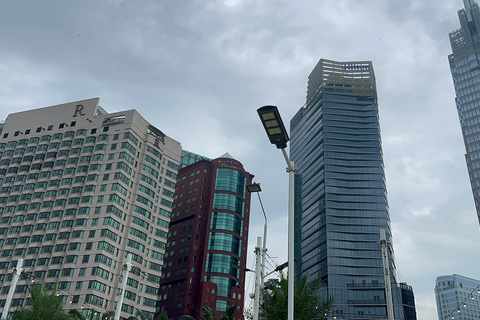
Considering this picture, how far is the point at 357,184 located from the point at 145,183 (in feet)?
358

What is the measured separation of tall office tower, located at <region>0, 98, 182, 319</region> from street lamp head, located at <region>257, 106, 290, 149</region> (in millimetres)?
88946

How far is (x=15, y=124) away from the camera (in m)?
132

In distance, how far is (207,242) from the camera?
14300cm

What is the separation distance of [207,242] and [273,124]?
130m

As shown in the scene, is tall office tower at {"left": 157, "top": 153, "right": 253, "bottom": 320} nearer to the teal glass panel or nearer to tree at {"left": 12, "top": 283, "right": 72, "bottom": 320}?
the teal glass panel

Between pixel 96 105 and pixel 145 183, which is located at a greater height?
pixel 96 105

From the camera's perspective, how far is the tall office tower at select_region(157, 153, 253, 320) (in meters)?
135

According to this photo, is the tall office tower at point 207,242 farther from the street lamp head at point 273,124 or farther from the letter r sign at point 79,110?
the street lamp head at point 273,124

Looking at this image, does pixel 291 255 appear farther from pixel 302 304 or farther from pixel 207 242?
pixel 207 242

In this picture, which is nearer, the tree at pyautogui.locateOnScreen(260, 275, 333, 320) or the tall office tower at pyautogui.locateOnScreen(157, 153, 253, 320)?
the tree at pyautogui.locateOnScreen(260, 275, 333, 320)

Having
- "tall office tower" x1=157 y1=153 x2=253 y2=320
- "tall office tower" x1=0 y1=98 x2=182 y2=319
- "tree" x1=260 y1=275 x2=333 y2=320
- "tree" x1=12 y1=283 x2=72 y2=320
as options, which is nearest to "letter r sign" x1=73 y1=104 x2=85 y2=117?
"tall office tower" x1=0 y1=98 x2=182 y2=319

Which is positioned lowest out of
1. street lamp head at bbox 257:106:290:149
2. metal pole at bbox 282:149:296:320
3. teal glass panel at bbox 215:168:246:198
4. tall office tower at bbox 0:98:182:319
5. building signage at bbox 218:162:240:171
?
metal pole at bbox 282:149:296:320

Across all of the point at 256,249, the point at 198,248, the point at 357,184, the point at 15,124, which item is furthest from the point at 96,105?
the point at 357,184

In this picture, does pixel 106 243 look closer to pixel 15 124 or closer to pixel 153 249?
pixel 153 249
